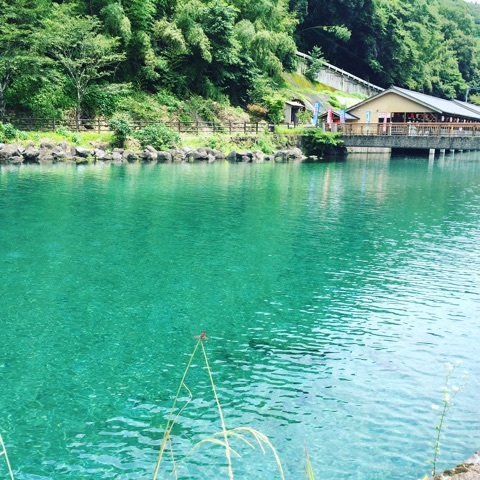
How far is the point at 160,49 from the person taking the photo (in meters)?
47.8

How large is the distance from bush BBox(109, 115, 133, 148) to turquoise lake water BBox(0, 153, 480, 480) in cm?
1890

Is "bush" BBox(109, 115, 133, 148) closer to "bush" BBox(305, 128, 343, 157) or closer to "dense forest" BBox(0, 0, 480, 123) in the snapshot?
"dense forest" BBox(0, 0, 480, 123)

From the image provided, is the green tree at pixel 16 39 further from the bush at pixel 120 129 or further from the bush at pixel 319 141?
the bush at pixel 319 141

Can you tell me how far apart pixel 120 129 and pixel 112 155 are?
215cm

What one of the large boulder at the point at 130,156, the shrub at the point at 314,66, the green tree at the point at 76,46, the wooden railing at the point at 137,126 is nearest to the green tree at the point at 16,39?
the green tree at the point at 76,46

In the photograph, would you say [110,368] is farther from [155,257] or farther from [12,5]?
[12,5]

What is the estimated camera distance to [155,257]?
48.8 feet

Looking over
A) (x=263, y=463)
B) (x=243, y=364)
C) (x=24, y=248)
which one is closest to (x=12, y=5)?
(x=24, y=248)

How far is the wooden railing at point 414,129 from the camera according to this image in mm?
44656

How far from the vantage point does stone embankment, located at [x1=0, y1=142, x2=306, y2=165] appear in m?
35.7

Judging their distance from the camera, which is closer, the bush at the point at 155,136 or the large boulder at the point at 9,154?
the large boulder at the point at 9,154

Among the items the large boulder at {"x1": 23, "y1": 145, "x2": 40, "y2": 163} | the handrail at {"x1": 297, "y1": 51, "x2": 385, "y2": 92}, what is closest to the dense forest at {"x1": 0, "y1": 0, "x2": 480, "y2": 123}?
the handrail at {"x1": 297, "y1": 51, "x2": 385, "y2": 92}

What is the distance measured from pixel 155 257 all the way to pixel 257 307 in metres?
4.58

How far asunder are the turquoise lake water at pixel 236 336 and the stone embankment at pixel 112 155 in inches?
609
